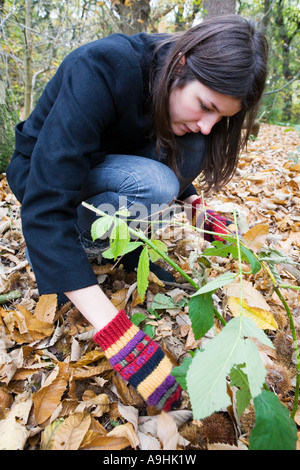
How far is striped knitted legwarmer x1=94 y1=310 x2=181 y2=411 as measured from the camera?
748mm

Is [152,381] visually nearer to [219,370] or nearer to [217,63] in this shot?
[219,370]

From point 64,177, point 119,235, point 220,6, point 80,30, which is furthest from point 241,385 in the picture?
point 80,30

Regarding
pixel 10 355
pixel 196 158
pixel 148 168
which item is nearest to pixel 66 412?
pixel 10 355

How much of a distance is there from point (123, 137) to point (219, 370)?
99 centimetres

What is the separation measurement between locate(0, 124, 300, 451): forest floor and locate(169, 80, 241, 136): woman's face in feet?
1.27

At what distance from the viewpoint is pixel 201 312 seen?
597 millimetres

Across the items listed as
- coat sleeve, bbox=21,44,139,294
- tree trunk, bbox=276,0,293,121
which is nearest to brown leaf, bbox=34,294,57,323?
coat sleeve, bbox=21,44,139,294

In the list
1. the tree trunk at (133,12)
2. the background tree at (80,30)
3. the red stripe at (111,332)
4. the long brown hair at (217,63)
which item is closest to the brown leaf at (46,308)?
the red stripe at (111,332)

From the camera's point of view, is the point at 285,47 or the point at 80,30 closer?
the point at 80,30

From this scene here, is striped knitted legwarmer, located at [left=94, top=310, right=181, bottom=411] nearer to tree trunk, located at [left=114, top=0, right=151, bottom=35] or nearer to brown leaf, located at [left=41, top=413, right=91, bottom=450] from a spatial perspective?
brown leaf, located at [left=41, top=413, right=91, bottom=450]

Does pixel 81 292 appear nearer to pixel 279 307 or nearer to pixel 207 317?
pixel 207 317

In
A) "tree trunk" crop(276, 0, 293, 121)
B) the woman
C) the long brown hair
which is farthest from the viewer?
"tree trunk" crop(276, 0, 293, 121)

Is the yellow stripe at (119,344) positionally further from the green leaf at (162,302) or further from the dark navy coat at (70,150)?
the green leaf at (162,302)

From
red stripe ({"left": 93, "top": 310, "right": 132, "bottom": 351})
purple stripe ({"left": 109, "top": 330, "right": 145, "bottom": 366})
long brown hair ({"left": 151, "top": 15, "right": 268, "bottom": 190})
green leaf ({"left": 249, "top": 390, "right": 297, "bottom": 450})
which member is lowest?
purple stripe ({"left": 109, "top": 330, "right": 145, "bottom": 366})
